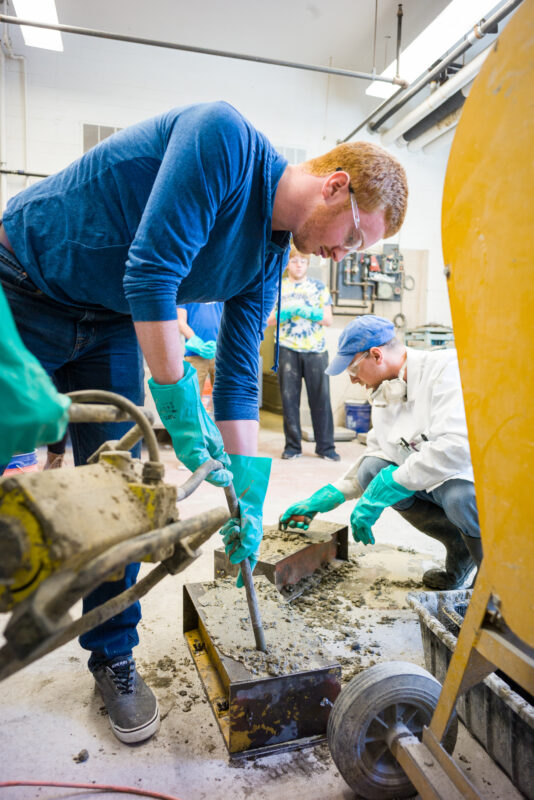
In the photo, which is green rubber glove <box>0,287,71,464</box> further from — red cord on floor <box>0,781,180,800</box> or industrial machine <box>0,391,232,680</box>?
red cord on floor <box>0,781,180,800</box>

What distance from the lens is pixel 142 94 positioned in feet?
16.1

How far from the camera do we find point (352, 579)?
2012mm

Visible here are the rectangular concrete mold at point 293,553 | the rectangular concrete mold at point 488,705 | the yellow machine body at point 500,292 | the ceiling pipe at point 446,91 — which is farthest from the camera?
the ceiling pipe at point 446,91

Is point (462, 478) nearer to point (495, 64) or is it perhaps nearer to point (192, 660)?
point (192, 660)

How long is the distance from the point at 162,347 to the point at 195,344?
8.78 feet

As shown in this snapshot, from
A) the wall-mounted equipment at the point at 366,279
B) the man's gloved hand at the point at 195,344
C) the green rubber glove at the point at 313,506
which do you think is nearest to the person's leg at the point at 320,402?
the man's gloved hand at the point at 195,344

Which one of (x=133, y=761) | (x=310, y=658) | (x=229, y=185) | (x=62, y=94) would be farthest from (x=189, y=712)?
(x=62, y=94)

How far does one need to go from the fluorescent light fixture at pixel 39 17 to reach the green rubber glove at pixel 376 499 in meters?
3.74

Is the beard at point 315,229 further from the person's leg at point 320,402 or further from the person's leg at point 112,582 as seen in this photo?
the person's leg at point 320,402

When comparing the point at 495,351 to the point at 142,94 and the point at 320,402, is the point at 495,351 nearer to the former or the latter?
the point at 320,402

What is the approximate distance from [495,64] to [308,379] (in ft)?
12.1

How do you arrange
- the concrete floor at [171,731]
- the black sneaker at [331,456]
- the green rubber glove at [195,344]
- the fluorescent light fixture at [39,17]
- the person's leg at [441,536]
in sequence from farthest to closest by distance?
the black sneaker at [331,456] → the green rubber glove at [195,344] → the fluorescent light fixture at [39,17] → the person's leg at [441,536] → the concrete floor at [171,731]

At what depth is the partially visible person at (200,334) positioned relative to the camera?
3.69 meters

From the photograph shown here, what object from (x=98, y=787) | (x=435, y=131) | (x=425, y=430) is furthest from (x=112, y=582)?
(x=435, y=131)
